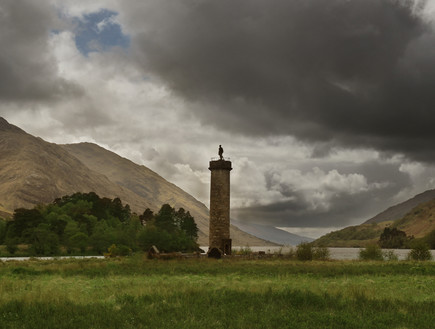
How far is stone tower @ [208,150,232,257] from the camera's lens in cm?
5853

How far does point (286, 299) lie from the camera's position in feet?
61.1

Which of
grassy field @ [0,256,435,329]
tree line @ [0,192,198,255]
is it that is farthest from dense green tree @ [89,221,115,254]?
grassy field @ [0,256,435,329]

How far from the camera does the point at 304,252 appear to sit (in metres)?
49.7

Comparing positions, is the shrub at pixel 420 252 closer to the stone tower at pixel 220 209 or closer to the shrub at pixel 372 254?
the shrub at pixel 372 254

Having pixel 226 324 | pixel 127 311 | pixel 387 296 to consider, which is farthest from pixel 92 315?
pixel 387 296

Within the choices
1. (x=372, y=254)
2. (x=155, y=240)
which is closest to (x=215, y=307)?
(x=372, y=254)

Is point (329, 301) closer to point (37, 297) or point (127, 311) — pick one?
point (127, 311)

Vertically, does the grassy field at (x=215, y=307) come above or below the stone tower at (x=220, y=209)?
below

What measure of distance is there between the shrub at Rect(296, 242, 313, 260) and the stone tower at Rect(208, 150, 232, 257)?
1092 centimetres

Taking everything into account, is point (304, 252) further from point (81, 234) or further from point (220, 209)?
point (81, 234)

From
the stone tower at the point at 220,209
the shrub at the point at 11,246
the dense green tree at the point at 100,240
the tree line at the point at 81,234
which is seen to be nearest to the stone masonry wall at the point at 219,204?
the stone tower at the point at 220,209

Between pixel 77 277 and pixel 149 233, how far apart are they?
6676 cm

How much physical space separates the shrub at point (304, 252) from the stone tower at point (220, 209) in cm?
1092

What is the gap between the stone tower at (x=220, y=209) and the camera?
192ft
